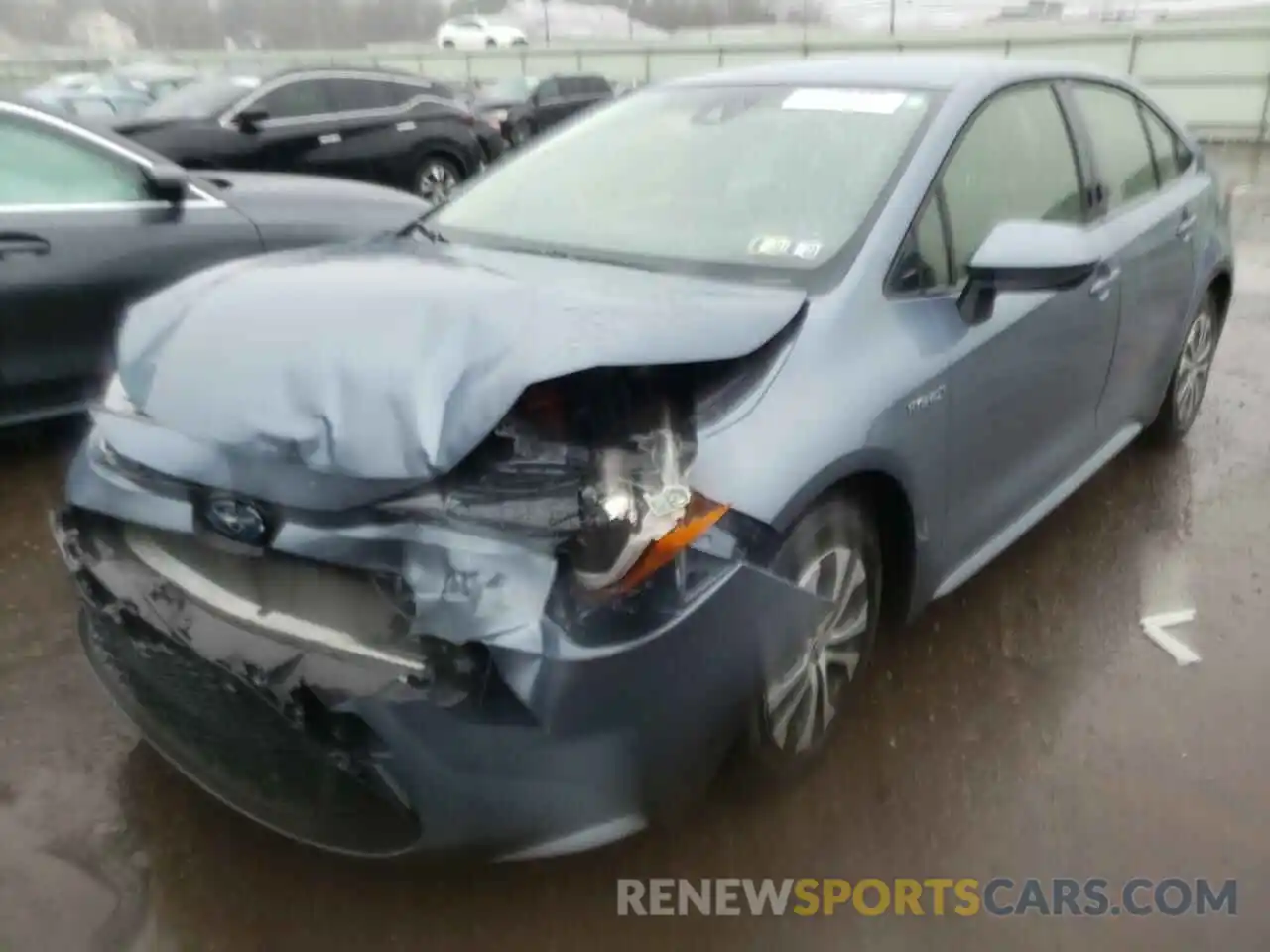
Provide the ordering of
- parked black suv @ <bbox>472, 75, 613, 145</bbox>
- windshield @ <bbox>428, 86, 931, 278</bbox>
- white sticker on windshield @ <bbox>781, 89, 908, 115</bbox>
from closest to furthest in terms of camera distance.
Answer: windshield @ <bbox>428, 86, 931, 278</bbox>
white sticker on windshield @ <bbox>781, 89, 908, 115</bbox>
parked black suv @ <bbox>472, 75, 613, 145</bbox>

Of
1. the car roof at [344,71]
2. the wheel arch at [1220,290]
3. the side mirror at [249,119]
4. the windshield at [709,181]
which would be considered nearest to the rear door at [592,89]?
the car roof at [344,71]

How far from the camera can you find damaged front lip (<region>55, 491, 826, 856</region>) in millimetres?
1684

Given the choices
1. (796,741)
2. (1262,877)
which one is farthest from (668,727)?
(1262,877)

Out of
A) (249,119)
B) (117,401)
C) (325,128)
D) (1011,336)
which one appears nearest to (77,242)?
(117,401)

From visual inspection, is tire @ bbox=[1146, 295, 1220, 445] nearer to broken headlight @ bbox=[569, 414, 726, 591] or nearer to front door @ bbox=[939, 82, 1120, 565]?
front door @ bbox=[939, 82, 1120, 565]

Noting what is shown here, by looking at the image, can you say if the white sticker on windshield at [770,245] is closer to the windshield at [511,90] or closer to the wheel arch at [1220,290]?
the wheel arch at [1220,290]

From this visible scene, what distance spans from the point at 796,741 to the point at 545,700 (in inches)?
33.2

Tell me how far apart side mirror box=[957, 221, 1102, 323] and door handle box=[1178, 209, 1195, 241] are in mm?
1346

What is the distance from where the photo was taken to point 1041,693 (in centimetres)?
280

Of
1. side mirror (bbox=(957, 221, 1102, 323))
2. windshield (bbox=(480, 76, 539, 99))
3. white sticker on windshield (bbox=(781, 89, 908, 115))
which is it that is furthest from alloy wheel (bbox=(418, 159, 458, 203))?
windshield (bbox=(480, 76, 539, 99))

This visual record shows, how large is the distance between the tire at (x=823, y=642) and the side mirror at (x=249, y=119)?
8040mm

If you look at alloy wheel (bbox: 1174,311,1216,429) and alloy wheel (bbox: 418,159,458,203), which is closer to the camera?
alloy wheel (bbox: 1174,311,1216,429)

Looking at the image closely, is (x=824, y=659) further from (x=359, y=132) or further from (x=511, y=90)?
(x=511, y=90)

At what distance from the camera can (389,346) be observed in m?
1.93
